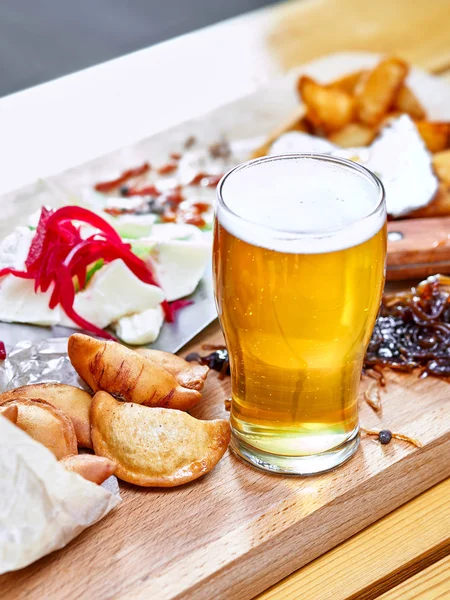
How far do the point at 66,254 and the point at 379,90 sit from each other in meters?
0.93

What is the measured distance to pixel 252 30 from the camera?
2631mm

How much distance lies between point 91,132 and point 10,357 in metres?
0.90

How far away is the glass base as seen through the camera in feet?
3.89

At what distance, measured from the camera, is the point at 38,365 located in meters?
1.38

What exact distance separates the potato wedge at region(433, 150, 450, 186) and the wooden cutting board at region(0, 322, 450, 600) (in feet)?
2.00

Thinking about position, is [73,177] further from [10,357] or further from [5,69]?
[5,69]

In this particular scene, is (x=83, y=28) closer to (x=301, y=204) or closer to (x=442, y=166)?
(x=442, y=166)

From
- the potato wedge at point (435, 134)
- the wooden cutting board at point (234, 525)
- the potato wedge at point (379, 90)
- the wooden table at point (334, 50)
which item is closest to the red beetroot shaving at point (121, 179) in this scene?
the wooden table at point (334, 50)

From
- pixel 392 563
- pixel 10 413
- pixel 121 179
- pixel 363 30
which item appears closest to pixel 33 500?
pixel 10 413

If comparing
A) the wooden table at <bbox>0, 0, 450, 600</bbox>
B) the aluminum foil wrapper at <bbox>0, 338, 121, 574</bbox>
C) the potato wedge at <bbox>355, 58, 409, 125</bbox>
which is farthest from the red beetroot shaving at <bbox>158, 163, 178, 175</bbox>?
the aluminum foil wrapper at <bbox>0, 338, 121, 574</bbox>

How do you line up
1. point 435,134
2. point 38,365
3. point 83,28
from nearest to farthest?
1. point 38,365
2. point 435,134
3. point 83,28

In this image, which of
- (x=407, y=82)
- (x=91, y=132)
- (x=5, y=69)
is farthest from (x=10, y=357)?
(x=5, y=69)

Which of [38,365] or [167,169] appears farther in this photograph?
[167,169]

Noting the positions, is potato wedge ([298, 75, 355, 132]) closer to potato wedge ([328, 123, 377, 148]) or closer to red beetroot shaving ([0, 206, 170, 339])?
potato wedge ([328, 123, 377, 148])
